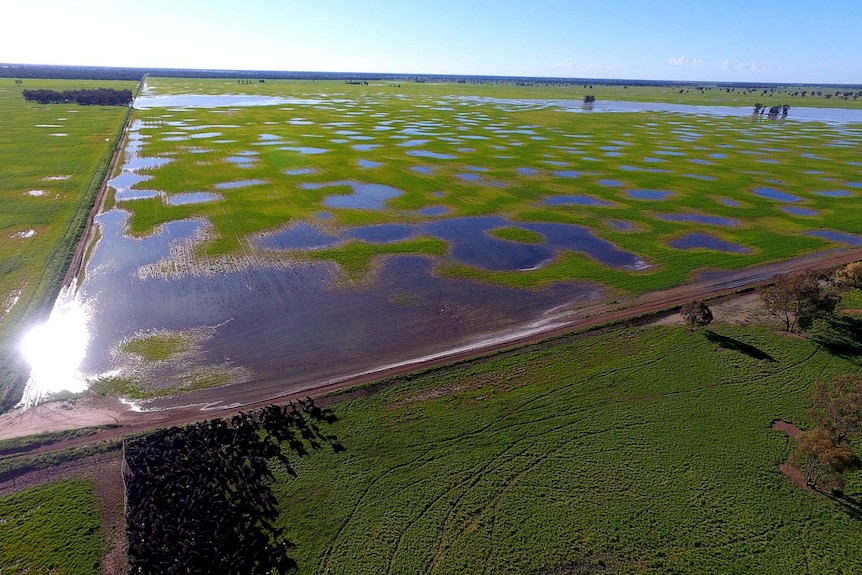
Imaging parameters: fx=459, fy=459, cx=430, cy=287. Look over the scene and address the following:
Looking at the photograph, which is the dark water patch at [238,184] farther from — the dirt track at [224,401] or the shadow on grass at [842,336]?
the shadow on grass at [842,336]

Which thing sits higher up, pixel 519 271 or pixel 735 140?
pixel 735 140

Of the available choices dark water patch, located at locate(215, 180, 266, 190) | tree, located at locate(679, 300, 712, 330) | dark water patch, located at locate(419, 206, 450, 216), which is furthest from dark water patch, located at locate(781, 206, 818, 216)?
dark water patch, located at locate(215, 180, 266, 190)

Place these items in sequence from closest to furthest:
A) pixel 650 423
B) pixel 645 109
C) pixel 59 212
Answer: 1. pixel 650 423
2. pixel 59 212
3. pixel 645 109

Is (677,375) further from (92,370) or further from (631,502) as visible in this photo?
(92,370)

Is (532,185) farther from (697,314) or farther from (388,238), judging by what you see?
(697,314)

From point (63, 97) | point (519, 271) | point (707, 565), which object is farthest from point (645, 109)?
point (63, 97)

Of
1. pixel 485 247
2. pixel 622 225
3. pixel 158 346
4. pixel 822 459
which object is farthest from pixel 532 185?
pixel 822 459

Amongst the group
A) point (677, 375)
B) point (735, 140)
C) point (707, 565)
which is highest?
point (735, 140)

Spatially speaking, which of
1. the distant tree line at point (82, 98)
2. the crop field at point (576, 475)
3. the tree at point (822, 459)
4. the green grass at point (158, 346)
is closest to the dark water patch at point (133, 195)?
the green grass at point (158, 346)
